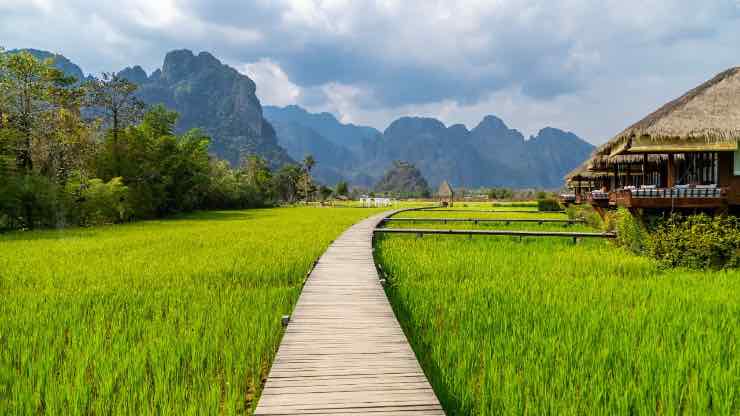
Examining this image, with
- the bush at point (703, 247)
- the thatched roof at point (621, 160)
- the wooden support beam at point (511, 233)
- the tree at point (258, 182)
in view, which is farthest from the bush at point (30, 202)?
the tree at point (258, 182)

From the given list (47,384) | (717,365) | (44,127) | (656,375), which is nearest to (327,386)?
(47,384)

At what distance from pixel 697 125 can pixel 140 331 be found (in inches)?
556

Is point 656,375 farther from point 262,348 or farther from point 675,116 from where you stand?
point 675,116

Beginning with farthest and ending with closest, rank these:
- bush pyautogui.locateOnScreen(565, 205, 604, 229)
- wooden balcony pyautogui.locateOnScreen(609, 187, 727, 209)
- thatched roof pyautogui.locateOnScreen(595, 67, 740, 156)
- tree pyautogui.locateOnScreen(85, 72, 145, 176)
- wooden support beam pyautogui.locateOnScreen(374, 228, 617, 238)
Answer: tree pyautogui.locateOnScreen(85, 72, 145, 176) < bush pyautogui.locateOnScreen(565, 205, 604, 229) < wooden support beam pyautogui.locateOnScreen(374, 228, 617, 238) < wooden balcony pyautogui.locateOnScreen(609, 187, 727, 209) < thatched roof pyautogui.locateOnScreen(595, 67, 740, 156)

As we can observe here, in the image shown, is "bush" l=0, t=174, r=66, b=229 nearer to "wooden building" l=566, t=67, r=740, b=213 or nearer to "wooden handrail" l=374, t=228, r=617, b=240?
"wooden handrail" l=374, t=228, r=617, b=240

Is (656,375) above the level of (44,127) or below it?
below

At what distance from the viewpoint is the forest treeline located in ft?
56.9

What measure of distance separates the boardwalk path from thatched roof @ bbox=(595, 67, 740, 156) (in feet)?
33.7

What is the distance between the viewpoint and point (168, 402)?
2.94 meters

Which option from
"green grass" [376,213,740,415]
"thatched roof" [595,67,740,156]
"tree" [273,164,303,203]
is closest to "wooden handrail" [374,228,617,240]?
"thatched roof" [595,67,740,156]

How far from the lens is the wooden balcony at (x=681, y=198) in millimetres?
11164

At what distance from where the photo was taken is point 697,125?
1112 cm

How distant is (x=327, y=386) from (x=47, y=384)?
7.79 ft

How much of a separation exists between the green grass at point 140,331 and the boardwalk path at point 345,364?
341 millimetres
